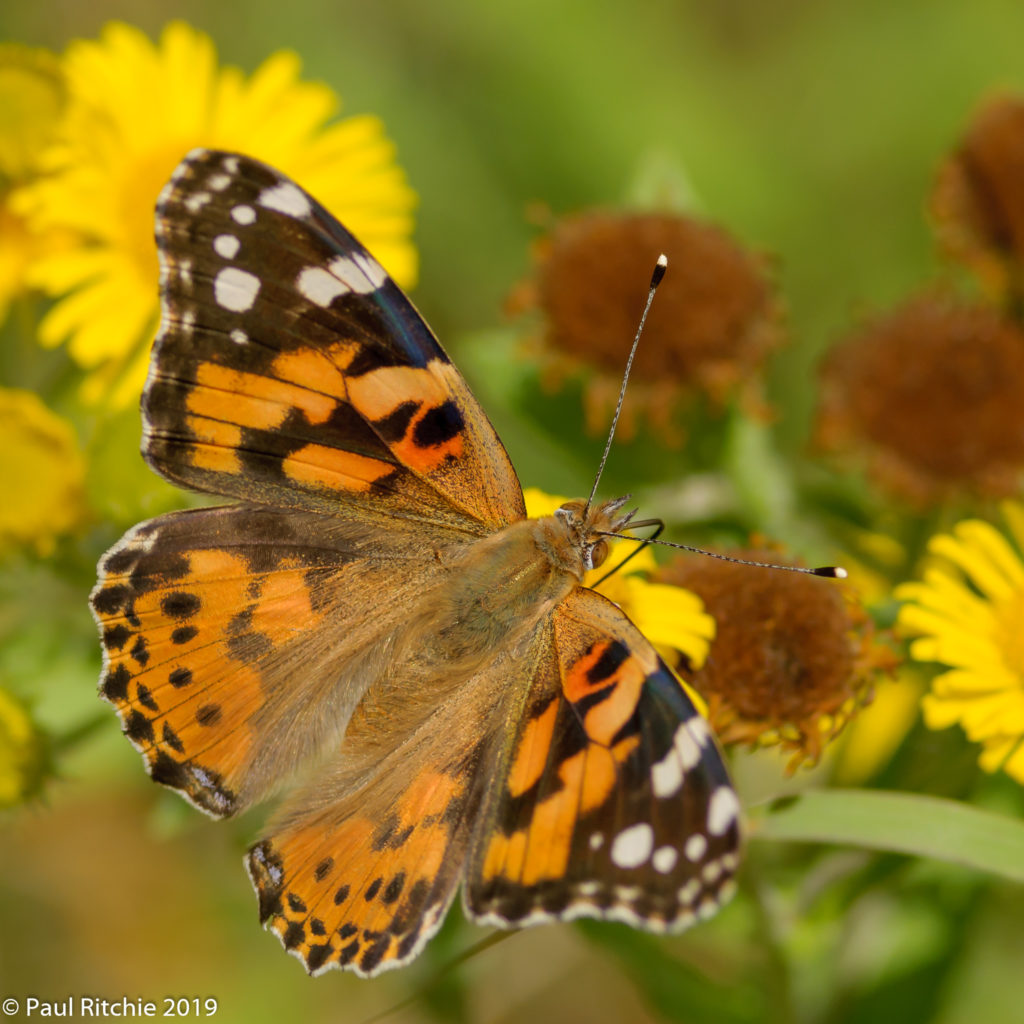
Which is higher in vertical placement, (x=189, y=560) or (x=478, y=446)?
(x=478, y=446)

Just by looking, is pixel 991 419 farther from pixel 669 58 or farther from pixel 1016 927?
pixel 669 58

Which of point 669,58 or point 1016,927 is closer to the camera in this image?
point 1016,927

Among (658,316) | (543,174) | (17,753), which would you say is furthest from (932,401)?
(17,753)

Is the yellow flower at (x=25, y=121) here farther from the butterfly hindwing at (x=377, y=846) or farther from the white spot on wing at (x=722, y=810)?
the white spot on wing at (x=722, y=810)

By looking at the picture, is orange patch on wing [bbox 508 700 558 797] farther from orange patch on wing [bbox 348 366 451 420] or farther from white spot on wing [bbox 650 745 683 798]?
orange patch on wing [bbox 348 366 451 420]

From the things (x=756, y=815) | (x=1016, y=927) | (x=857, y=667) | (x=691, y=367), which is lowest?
(x=1016, y=927)

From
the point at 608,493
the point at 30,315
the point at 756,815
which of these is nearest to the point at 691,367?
the point at 608,493

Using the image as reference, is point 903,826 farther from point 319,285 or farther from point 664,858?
point 319,285

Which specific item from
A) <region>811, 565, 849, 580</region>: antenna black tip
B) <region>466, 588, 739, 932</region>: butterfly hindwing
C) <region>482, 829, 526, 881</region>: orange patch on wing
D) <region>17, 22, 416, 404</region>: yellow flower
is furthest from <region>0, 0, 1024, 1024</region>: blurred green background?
<region>482, 829, 526, 881</region>: orange patch on wing
